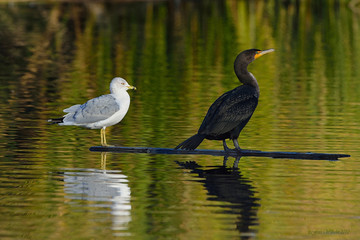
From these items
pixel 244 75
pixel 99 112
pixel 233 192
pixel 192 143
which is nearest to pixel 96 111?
pixel 99 112

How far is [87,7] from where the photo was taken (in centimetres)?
6172

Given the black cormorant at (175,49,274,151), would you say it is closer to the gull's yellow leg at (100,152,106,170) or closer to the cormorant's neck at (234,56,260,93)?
the cormorant's neck at (234,56,260,93)

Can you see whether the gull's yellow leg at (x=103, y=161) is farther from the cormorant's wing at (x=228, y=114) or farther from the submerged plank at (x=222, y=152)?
the cormorant's wing at (x=228, y=114)

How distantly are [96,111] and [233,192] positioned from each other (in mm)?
3363

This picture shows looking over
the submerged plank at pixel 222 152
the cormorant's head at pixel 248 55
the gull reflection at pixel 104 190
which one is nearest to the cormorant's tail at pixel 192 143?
the submerged plank at pixel 222 152

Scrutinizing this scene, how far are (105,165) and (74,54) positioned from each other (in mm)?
19516

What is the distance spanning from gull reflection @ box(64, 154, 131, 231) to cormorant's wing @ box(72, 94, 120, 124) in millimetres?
1479

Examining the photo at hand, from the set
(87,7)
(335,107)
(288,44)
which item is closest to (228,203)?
(335,107)

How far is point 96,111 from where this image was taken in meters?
13.5

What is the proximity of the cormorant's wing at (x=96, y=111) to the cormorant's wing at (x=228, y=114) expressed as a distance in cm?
131

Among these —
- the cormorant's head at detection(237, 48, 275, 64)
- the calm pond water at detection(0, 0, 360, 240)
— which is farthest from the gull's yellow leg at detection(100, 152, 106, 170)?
the cormorant's head at detection(237, 48, 275, 64)

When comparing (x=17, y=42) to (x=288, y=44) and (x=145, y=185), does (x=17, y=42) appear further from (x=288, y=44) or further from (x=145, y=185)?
(x=145, y=185)

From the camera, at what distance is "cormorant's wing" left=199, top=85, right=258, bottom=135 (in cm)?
1298

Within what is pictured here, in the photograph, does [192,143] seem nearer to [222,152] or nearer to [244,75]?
[222,152]
